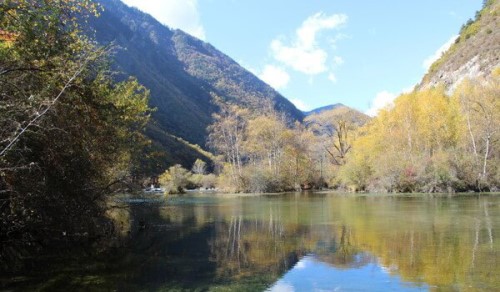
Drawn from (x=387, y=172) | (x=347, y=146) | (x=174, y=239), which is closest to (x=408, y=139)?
(x=387, y=172)

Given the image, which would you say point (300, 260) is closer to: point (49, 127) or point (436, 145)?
point (49, 127)

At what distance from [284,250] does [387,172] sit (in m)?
39.2

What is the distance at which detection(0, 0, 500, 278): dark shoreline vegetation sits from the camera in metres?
10.4

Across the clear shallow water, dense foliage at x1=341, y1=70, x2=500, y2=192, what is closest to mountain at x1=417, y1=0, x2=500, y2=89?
dense foliage at x1=341, y1=70, x2=500, y2=192

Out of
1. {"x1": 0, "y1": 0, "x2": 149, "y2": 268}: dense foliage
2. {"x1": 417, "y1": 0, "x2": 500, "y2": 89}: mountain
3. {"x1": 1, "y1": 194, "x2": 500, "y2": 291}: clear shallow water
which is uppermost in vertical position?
{"x1": 417, "y1": 0, "x2": 500, "y2": 89}: mountain

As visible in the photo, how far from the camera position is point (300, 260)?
1325 cm

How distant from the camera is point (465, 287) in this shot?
30.7ft

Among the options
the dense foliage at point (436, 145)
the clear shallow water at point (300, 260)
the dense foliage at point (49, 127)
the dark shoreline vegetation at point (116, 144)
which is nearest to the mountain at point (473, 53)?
the dense foliage at point (436, 145)

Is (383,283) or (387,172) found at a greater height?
(387,172)

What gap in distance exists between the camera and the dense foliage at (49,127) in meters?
9.52

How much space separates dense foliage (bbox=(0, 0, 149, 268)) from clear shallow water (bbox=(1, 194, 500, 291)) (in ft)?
5.81

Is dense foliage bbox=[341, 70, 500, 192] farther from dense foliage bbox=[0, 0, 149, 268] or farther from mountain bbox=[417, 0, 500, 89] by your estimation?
dense foliage bbox=[0, 0, 149, 268]

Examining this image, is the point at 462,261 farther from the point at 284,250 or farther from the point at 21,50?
the point at 21,50

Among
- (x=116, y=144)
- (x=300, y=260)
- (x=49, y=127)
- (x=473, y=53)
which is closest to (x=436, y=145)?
(x=473, y=53)
